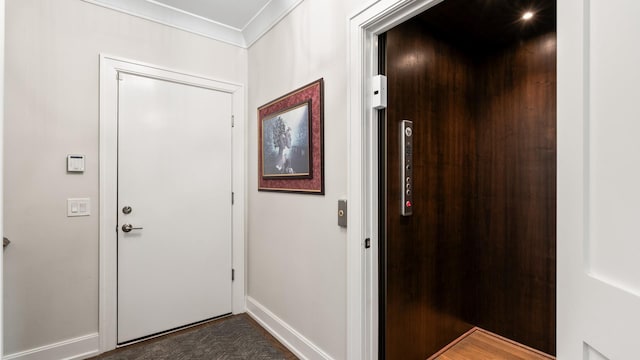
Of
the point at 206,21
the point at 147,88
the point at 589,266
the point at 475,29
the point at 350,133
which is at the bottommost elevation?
the point at 589,266

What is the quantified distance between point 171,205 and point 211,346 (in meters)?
1.14

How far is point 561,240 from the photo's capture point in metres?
0.72

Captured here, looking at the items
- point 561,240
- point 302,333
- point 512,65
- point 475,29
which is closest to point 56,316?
point 302,333

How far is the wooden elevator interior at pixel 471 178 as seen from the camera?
1.72 m

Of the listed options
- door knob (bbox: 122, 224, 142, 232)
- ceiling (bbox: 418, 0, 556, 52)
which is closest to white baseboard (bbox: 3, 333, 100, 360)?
door knob (bbox: 122, 224, 142, 232)

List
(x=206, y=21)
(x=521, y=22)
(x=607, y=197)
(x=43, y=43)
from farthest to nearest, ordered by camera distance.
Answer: (x=206, y=21)
(x=521, y=22)
(x=43, y=43)
(x=607, y=197)

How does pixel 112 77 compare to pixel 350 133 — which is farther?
pixel 112 77

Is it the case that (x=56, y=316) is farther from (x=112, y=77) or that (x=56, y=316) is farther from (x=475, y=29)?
(x=475, y=29)

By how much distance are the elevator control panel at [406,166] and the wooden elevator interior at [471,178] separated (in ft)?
0.11

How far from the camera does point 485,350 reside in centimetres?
211

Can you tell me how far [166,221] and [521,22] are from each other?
3.09 metres

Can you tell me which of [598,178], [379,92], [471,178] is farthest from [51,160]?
[471,178]

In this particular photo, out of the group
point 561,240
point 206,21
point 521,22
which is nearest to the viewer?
point 561,240

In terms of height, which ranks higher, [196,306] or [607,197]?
[607,197]
